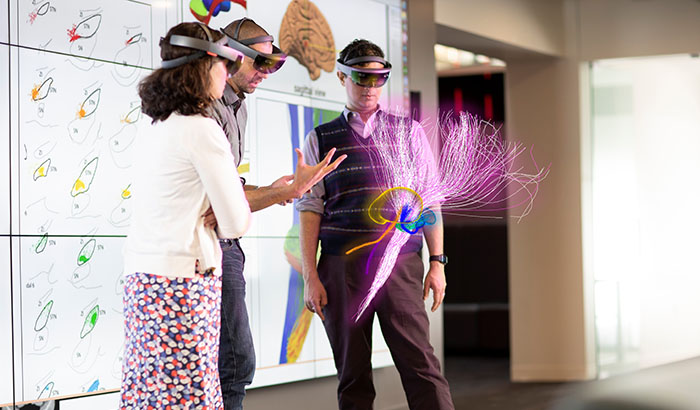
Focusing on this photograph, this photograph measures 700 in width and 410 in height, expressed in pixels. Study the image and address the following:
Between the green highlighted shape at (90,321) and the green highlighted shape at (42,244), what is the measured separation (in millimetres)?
352

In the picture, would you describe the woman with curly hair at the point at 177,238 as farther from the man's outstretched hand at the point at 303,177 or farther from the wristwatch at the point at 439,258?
the wristwatch at the point at 439,258

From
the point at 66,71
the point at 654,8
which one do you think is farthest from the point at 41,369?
the point at 654,8

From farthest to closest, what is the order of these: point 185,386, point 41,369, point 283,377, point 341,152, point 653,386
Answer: point 283,377 < point 41,369 < point 341,152 < point 185,386 < point 653,386

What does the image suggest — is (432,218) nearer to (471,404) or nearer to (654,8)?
(471,404)

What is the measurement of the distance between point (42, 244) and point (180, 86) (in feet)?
4.93

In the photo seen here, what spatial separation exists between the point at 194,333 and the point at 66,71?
5.69ft

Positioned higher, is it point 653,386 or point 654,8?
point 654,8

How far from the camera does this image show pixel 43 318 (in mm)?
3629

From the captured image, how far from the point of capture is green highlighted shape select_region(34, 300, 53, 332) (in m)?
3.60

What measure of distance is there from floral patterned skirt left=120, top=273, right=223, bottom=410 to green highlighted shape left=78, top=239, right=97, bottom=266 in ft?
4.74

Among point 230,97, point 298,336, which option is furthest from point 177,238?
point 298,336

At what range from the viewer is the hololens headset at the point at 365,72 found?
130 inches

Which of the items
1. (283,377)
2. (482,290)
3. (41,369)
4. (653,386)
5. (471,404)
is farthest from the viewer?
(482,290)

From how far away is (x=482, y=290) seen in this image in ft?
30.2
